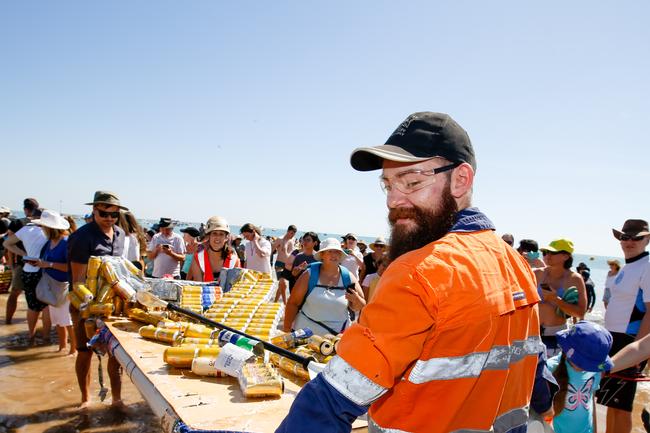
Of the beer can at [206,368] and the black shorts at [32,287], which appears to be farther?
the black shorts at [32,287]

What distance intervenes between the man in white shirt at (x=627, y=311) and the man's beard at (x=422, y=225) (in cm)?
350

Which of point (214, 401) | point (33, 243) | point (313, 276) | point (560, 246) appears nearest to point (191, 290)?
point (313, 276)

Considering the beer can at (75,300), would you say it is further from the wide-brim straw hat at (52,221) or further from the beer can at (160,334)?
the wide-brim straw hat at (52,221)

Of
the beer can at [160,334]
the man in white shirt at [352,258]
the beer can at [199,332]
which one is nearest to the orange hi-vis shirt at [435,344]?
the beer can at [199,332]

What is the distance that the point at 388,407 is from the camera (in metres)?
0.97

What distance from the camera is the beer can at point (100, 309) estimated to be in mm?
3324

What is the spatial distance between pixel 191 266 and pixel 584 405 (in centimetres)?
414

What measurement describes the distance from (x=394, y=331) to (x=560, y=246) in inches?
178

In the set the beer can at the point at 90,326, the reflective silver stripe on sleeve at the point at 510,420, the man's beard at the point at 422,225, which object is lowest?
the beer can at the point at 90,326

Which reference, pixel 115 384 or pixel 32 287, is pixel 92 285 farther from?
pixel 32 287

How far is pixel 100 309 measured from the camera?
332 centimetres

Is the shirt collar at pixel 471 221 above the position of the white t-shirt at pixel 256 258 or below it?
above

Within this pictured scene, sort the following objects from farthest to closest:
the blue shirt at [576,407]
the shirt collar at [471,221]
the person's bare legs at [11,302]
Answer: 1. the person's bare legs at [11,302]
2. the blue shirt at [576,407]
3. the shirt collar at [471,221]

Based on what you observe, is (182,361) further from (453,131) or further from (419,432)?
(453,131)
